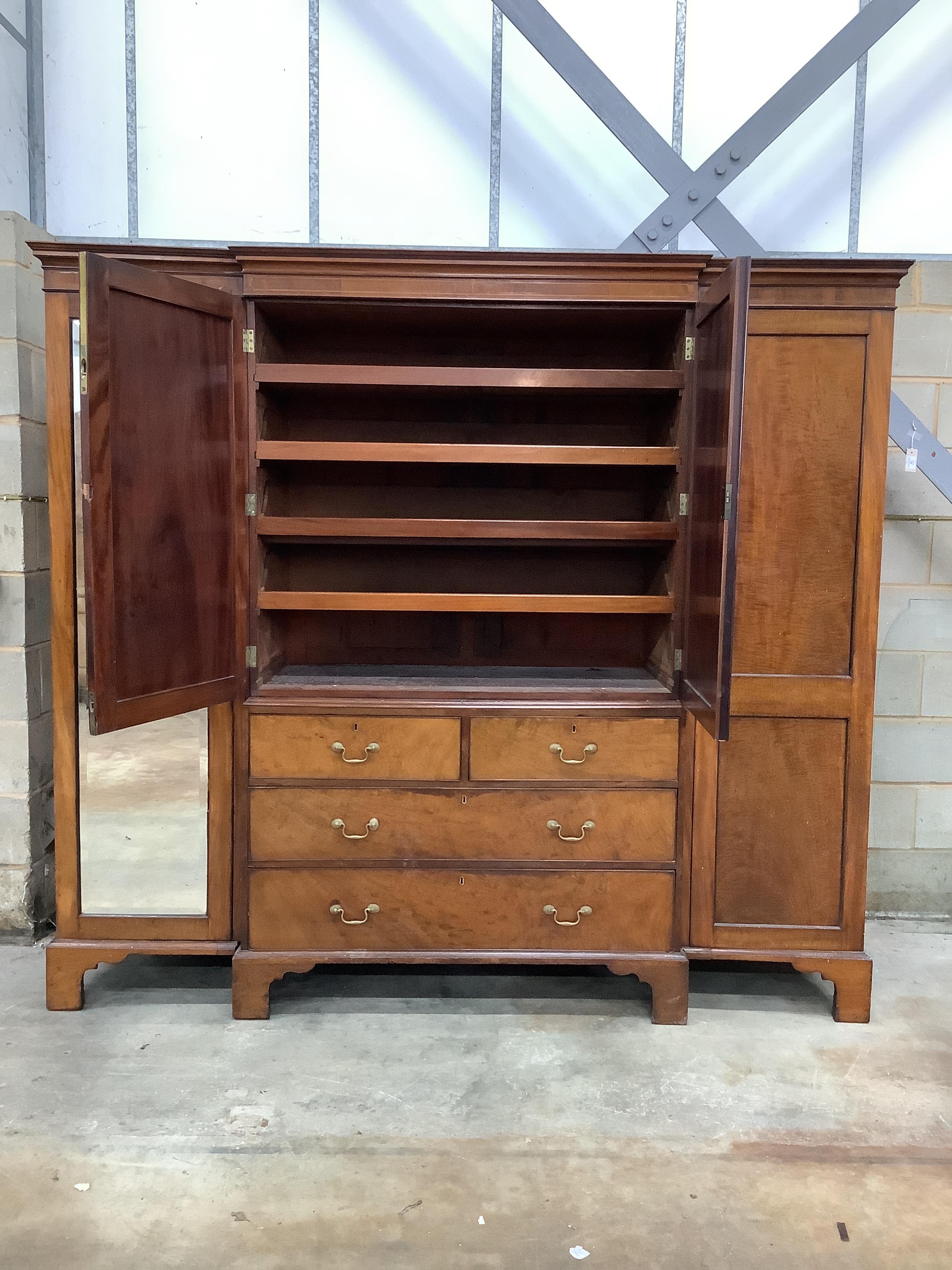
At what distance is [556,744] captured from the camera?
228cm

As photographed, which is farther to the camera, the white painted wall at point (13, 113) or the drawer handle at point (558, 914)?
the white painted wall at point (13, 113)

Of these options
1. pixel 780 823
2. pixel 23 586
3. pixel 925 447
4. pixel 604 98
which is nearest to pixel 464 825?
pixel 780 823

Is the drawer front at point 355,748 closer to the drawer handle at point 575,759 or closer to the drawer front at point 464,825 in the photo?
the drawer front at point 464,825

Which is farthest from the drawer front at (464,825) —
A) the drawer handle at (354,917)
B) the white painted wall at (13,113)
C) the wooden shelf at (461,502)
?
the white painted wall at (13,113)

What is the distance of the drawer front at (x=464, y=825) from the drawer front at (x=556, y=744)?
0.05 m

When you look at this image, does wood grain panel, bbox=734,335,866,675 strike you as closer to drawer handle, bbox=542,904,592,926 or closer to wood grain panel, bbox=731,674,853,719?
wood grain panel, bbox=731,674,853,719

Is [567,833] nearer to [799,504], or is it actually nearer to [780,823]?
[780,823]

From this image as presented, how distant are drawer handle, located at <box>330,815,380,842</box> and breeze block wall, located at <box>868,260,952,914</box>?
5.70ft

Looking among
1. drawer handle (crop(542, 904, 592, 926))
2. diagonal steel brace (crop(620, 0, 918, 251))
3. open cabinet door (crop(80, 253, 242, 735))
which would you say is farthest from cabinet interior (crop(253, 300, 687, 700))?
drawer handle (crop(542, 904, 592, 926))

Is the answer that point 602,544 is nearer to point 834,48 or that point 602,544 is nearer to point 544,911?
point 544,911

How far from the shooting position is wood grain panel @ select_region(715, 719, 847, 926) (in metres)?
2.29

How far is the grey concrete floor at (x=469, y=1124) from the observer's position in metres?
1.59

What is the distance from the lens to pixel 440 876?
2.29 meters

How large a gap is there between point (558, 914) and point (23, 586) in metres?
1.88
